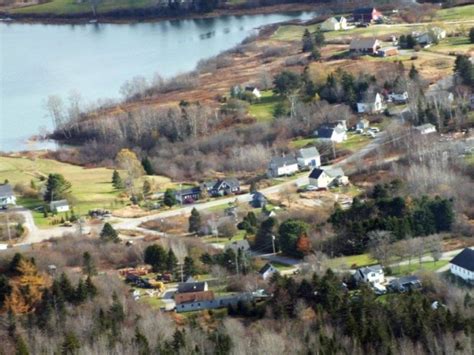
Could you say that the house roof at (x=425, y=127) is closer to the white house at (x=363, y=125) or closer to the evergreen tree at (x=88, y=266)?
the white house at (x=363, y=125)

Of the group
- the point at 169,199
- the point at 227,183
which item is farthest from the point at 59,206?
the point at 227,183

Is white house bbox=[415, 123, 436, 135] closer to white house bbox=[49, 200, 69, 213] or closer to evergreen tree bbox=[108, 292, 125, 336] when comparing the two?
white house bbox=[49, 200, 69, 213]

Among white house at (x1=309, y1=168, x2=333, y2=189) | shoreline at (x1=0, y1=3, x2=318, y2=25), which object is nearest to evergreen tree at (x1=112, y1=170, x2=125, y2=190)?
white house at (x1=309, y1=168, x2=333, y2=189)

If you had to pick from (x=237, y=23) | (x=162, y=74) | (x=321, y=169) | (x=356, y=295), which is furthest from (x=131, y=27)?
(x=356, y=295)

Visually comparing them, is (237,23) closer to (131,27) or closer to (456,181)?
(131,27)

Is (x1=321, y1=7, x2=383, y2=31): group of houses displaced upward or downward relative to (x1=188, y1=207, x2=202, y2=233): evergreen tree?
upward
